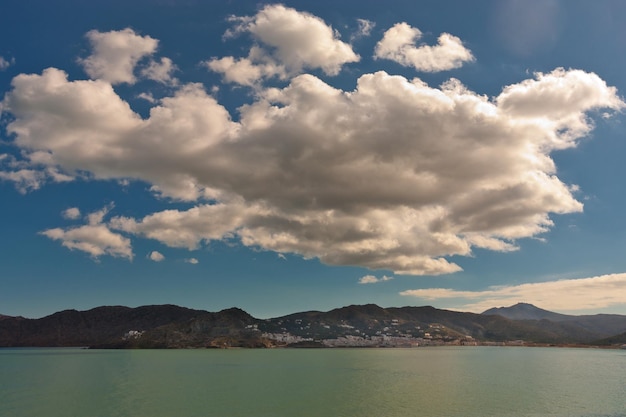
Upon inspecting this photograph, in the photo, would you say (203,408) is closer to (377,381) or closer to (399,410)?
(399,410)

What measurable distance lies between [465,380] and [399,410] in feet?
259

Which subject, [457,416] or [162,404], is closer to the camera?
[457,416]

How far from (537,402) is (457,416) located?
3205cm

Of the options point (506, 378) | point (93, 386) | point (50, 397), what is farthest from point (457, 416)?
point (93, 386)

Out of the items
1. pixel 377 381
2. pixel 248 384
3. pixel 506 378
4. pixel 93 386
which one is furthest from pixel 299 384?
pixel 506 378

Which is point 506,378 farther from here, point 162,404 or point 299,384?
point 162,404

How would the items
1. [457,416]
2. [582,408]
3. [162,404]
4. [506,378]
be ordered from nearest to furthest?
1. [457,416]
2. [582,408]
3. [162,404]
4. [506,378]

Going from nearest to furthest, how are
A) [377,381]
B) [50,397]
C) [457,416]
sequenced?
[457,416] → [50,397] → [377,381]

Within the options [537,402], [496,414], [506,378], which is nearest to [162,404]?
[496,414]

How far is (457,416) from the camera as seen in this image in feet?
319

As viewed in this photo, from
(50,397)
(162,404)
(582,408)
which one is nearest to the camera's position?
(582,408)

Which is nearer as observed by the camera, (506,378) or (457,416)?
(457,416)

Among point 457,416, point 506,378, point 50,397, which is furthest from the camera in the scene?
point 506,378

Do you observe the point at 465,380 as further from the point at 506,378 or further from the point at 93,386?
the point at 93,386
